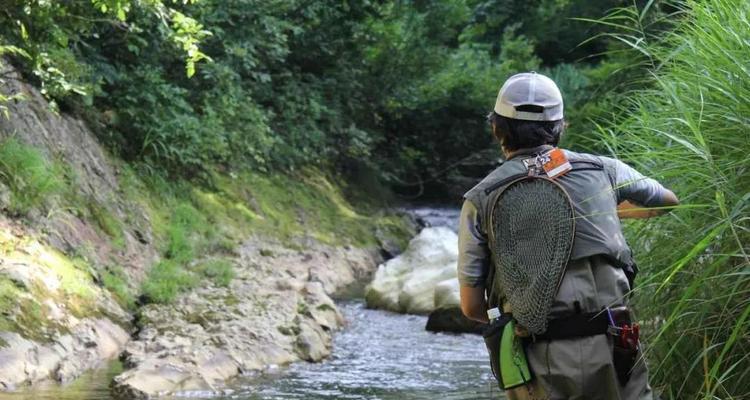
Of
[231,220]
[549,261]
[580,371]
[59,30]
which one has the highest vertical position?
[59,30]

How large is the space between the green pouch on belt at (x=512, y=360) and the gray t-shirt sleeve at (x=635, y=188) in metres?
0.50

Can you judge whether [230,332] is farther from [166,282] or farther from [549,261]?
[549,261]

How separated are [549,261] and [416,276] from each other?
8.71m

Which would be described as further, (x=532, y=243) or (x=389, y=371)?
(x=389, y=371)

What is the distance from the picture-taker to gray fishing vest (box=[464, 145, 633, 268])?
271 centimetres

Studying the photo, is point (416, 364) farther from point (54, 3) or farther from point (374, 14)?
point (374, 14)

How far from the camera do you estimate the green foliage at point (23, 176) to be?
25.7 feet

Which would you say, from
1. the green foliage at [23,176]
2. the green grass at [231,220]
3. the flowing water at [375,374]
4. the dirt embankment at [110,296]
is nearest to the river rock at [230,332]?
the dirt embankment at [110,296]

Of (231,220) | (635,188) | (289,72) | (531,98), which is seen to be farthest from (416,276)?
(531,98)

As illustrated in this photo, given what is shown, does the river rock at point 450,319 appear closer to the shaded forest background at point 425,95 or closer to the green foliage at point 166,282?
the shaded forest background at point 425,95

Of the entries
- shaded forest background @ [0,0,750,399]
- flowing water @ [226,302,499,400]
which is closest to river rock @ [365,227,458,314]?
flowing water @ [226,302,499,400]

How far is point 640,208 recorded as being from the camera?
2975mm

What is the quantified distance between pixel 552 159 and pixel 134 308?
603 centimetres

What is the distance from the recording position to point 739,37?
339cm
